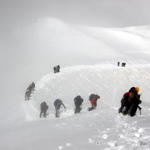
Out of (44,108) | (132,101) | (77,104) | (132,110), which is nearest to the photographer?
(132,110)

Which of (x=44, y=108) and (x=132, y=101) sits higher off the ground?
(x=132, y=101)

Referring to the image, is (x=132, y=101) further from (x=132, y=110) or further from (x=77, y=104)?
(x=77, y=104)

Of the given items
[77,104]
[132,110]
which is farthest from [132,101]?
[77,104]

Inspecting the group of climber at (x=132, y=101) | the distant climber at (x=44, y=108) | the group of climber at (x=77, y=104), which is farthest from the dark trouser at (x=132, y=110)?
the distant climber at (x=44, y=108)

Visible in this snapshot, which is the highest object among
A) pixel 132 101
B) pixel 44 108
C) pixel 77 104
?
pixel 132 101

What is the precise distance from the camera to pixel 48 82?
47469mm

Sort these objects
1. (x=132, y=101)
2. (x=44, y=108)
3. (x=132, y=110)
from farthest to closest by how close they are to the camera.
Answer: (x=44, y=108) → (x=132, y=101) → (x=132, y=110)

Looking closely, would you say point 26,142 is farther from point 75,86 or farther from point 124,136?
point 75,86

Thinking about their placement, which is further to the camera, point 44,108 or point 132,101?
point 44,108

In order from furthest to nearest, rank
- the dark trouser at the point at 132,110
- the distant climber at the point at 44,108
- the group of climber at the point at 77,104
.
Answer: the distant climber at the point at 44,108, the group of climber at the point at 77,104, the dark trouser at the point at 132,110

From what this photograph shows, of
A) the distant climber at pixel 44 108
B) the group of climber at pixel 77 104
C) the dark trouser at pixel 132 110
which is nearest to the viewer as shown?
the dark trouser at pixel 132 110

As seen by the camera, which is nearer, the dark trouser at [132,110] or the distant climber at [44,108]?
the dark trouser at [132,110]

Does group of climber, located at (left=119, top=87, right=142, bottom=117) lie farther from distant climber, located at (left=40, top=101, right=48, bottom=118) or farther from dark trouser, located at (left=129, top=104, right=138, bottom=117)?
distant climber, located at (left=40, top=101, right=48, bottom=118)

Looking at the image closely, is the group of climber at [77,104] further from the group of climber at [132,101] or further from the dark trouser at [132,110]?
the dark trouser at [132,110]
